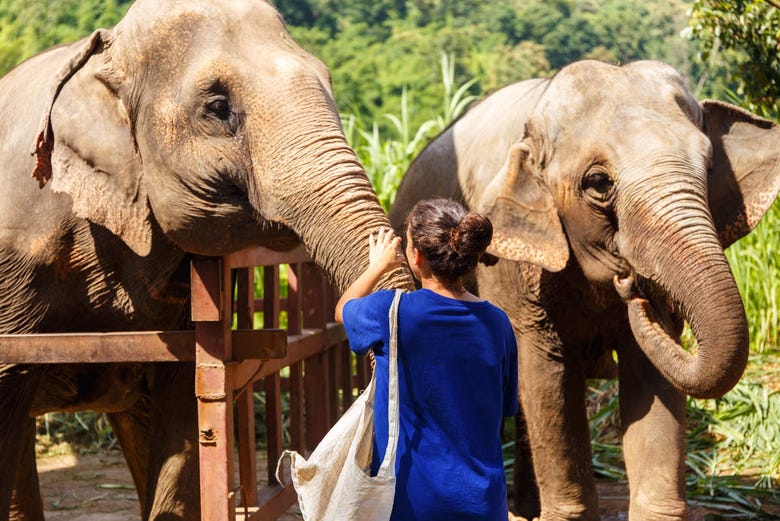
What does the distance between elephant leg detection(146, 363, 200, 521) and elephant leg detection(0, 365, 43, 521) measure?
453 mm

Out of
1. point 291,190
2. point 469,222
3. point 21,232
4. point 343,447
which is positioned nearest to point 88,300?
point 21,232

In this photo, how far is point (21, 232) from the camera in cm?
402

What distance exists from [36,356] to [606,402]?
4.58 m

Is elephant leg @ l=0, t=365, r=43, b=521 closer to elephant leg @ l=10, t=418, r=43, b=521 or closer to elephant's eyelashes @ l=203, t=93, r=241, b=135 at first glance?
elephant leg @ l=10, t=418, r=43, b=521

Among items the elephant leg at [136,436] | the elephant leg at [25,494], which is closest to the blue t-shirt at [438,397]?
the elephant leg at [136,436]

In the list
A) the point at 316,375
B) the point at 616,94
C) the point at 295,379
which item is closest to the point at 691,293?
the point at 616,94

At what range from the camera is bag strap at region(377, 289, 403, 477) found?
8.96 feet

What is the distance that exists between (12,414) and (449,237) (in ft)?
6.66

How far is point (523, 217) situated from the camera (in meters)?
4.47

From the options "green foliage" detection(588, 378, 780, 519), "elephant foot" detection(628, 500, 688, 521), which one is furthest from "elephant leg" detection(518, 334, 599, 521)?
"green foliage" detection(588, 378, 780, 519)

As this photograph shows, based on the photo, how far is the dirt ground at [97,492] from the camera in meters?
5.93

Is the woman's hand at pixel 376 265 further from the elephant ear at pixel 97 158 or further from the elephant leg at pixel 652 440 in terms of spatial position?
the elephant leg at pixel 652 440

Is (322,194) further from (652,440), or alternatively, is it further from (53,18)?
(53,18)

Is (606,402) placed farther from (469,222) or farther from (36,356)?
(469,222)
